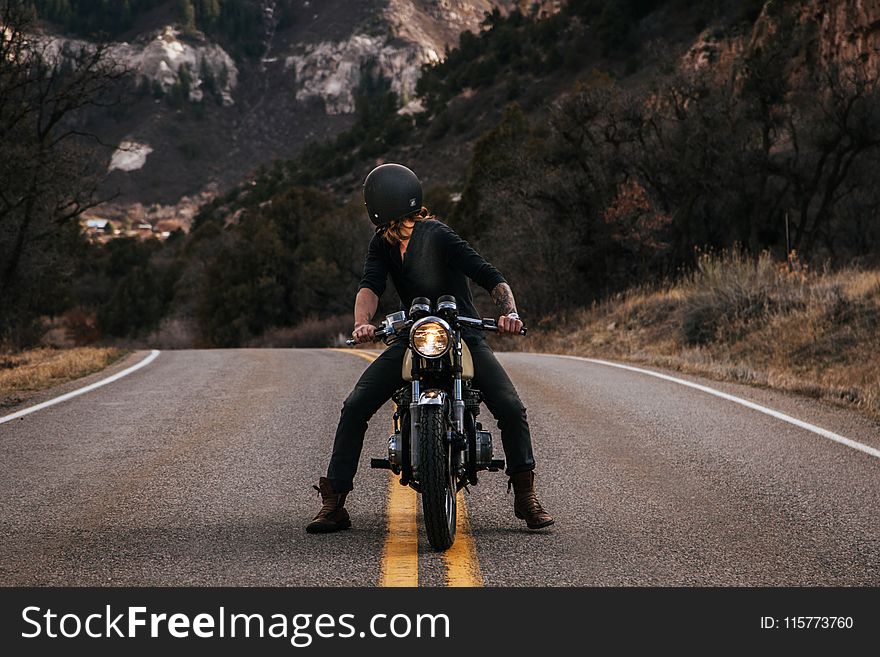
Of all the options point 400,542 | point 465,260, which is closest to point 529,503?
point 400,542

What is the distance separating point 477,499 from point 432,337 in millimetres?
1817

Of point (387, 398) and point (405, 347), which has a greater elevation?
point (405, 347)

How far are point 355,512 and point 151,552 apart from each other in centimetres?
134

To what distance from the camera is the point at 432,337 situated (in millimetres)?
4910

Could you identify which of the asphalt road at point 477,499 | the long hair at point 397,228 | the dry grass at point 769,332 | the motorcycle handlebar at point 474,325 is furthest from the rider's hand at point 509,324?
the dry grass at point 769,332

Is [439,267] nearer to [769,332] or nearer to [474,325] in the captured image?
[474,325]

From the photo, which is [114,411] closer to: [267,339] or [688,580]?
[688,580]

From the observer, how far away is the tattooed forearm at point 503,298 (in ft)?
18.0

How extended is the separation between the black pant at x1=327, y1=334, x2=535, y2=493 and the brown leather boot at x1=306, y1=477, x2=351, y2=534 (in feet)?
0.14

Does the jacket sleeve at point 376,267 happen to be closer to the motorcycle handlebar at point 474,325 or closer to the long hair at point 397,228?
the long hair at point 397,228

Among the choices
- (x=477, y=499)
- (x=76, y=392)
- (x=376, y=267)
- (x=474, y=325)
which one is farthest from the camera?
(x=76, y=392)

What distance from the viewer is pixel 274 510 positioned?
6.03 meters

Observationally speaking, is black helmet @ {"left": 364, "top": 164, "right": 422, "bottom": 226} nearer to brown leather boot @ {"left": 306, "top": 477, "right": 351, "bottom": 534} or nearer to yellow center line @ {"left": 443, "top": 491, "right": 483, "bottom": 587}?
brown leather boot @ {"left": 306, "top": 477, "right": 351, "bottom": 534}

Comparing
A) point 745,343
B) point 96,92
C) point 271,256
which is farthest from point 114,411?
point 271,256
